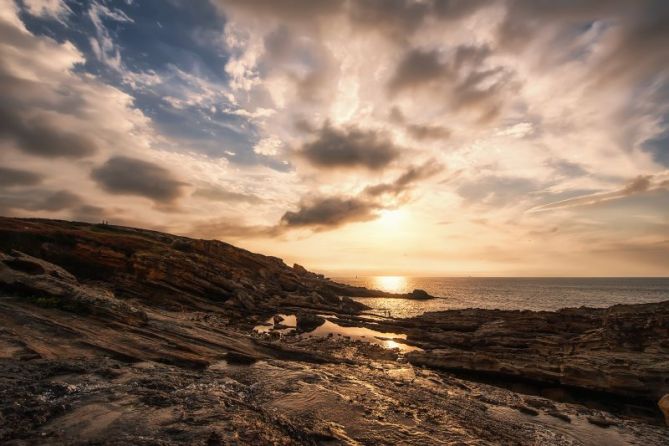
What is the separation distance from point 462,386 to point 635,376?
1191 cm

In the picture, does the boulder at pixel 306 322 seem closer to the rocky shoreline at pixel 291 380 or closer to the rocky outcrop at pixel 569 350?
the rocky shoreline at pixel 291 380

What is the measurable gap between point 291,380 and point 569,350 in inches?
1101

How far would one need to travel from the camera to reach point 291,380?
18.1m

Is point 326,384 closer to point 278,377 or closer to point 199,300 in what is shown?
point 278,377

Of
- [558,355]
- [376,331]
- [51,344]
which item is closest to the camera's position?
[51,344]

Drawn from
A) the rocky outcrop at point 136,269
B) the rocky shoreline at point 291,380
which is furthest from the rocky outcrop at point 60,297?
the rocky outcrop at point 136,269

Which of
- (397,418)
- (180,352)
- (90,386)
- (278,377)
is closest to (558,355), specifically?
(397,418)

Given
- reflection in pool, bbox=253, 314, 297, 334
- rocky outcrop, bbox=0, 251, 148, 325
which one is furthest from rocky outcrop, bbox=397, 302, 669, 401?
rocky outcrop, bbox=0, 251, 148, 325

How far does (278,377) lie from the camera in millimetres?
18391

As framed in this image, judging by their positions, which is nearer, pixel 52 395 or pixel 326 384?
pixel 52 395

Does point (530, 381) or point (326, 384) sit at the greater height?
point (326, 384)

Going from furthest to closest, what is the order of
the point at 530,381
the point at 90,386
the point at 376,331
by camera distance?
the point at 376,331 < the point at 530,381 < the point at 90,386

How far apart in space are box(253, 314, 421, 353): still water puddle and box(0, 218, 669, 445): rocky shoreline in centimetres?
84

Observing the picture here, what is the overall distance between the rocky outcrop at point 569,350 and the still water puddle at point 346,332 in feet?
7.73
